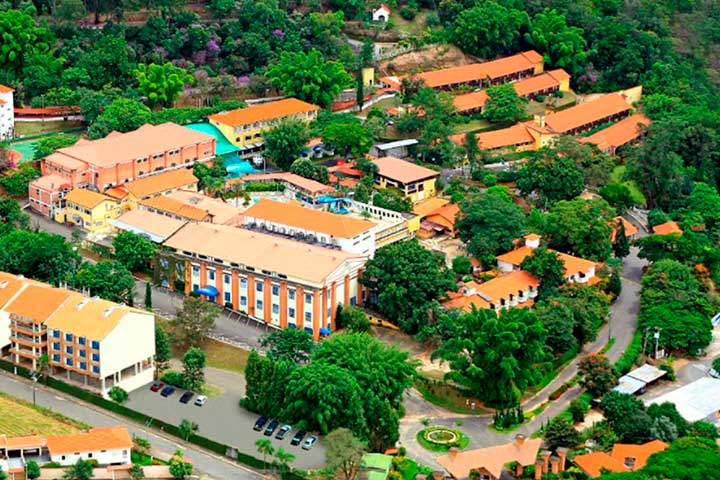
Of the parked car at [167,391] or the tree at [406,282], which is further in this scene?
the tree at [406,282]

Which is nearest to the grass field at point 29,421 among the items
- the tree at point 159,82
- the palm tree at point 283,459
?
the palm tree at point 283,459

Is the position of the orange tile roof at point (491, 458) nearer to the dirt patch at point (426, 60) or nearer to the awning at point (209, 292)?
the awning at point (209, 292)

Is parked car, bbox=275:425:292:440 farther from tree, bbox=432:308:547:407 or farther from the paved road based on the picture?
tree, bbox=432:308:547:407

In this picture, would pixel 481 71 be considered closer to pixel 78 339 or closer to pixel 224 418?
pixel 224 418

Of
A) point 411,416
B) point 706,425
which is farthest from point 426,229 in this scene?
point 706,425

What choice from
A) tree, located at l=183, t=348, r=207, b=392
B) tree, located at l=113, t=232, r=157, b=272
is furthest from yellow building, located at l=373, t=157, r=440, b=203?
tree, located at l=183, t=348, r=207, b=392

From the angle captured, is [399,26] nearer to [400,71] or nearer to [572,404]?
[400,71]

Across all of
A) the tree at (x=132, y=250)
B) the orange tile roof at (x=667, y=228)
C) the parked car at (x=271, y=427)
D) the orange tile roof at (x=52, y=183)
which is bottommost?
the orange tile roof at (x=667, y=228)
